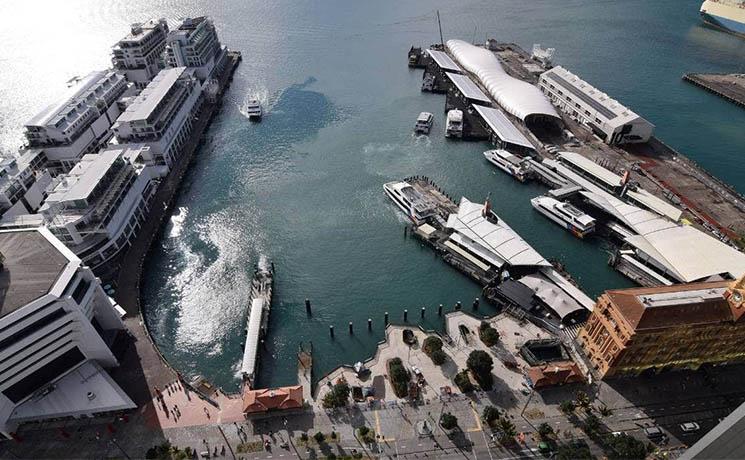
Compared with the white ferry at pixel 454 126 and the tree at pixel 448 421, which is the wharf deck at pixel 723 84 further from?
the tree at pixel 448 421

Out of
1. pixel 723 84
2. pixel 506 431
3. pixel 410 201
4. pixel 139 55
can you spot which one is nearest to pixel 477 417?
pixel 506 431

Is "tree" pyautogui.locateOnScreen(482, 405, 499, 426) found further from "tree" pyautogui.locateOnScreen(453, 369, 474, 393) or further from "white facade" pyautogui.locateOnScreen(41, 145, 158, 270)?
"white facade" pyautogui.locateOnScreen(41, 145, 158, 270)

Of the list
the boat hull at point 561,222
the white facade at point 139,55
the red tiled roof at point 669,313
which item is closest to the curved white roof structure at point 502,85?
the boat hull at point 561,222

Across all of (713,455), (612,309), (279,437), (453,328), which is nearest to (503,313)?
(453,328)

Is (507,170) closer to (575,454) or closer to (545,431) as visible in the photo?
(545,431)

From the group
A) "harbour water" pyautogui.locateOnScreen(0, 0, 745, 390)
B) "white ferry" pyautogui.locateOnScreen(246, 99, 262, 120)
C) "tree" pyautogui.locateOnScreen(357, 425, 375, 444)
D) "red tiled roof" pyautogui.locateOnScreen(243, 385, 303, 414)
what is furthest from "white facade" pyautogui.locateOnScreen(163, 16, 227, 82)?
"tree" pyautogui.locateOnScreen(357, 425, 375, 444)
